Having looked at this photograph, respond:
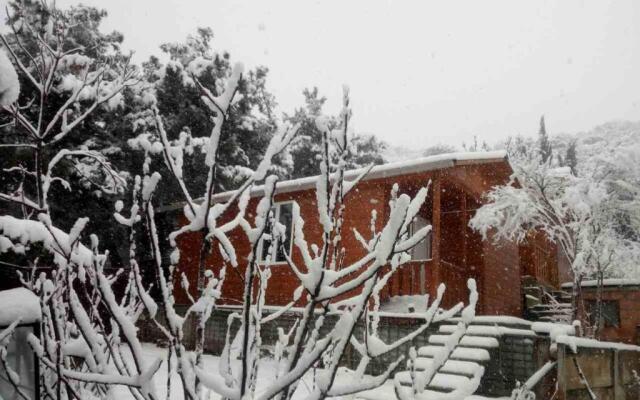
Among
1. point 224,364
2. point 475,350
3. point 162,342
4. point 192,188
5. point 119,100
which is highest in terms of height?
point 119,100

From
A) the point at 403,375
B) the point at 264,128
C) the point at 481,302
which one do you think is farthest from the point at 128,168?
the point at 403,375

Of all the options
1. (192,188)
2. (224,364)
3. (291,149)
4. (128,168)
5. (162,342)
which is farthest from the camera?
(291,149)

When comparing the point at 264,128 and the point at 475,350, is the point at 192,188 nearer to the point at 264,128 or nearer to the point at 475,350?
the point at 264,128

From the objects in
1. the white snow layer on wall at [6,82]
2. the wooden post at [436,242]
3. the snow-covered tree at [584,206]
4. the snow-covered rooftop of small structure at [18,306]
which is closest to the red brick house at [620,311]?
the snow-covered tree at [584,206]

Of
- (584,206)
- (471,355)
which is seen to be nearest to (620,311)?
(584,206)

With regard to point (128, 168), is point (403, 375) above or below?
below

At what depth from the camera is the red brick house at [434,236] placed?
10172 millimetres

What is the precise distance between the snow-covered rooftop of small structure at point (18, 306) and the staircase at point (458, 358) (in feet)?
15.3

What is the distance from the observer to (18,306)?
A: 2.42 meters

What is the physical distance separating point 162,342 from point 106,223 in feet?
18.9

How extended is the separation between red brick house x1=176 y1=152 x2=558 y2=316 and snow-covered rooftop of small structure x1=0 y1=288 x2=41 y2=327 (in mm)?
7896

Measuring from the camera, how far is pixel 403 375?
618cm

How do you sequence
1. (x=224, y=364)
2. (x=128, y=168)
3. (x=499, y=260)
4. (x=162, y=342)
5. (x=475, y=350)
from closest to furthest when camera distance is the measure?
(x=224, y=364) → (x=475, y=350) → (x=162, y=342) → (x=499, y=260) → (x=128, y=168)

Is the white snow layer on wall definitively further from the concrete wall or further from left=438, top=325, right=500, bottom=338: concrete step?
left=438, top=325, right=500, bottom=338: concrete step
